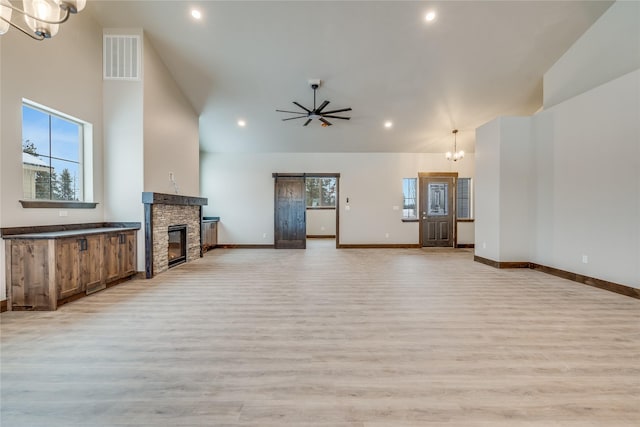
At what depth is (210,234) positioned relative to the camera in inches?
317

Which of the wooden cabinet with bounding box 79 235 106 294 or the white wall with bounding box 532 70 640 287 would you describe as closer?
the wooden cabinet with bounding box 79 235 106 294

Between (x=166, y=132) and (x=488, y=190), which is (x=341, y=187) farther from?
(x=166, y=132)

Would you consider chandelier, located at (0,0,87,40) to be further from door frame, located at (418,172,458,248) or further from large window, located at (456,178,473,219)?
large window, located at (456,178,473,219)

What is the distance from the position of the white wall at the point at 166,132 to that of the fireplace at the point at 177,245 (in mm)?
797

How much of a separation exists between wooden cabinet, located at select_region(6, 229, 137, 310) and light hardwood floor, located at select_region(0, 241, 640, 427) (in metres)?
0.19

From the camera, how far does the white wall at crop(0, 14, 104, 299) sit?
3199 millimetres

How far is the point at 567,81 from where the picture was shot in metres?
5.04

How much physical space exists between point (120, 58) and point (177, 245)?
3595 mm

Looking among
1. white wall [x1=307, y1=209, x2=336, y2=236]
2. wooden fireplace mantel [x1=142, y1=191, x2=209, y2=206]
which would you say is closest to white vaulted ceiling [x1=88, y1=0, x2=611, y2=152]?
wooden fireplace mantel [x1=142, y1=191, x2=209, y2=206]

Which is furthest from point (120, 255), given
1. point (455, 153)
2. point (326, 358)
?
point (455, 153)

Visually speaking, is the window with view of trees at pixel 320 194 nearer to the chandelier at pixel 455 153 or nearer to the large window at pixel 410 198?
the large window at pixel 410 198

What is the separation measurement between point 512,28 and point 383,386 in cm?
572

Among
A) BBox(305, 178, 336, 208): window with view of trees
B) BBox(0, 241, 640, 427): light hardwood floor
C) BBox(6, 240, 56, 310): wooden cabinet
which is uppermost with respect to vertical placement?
BBox(305, 178, 336, 208): window with view of trees

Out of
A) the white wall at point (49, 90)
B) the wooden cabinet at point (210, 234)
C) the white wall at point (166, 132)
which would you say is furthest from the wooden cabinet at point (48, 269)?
the wooden cabinet at point (210, 234)
